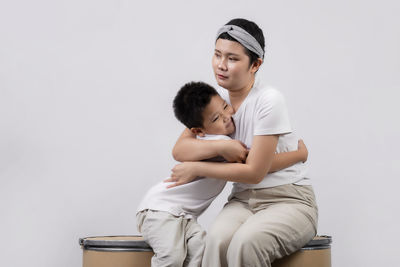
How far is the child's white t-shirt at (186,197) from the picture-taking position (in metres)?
2.49

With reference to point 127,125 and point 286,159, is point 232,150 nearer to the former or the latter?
point 286,159

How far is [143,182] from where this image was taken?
3586 mm

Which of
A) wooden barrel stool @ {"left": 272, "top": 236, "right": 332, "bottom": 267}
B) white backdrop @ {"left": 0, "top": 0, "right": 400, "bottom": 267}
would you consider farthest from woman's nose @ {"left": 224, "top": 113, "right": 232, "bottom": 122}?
white backdrop @ {"left": 0, "top": 0, "right": 400, "bottom": 267}

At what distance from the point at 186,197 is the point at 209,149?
21 cm

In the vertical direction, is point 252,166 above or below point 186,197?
above

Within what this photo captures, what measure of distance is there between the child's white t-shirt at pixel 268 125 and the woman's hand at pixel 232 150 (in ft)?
0.24

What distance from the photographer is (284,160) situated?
2498 millimetres

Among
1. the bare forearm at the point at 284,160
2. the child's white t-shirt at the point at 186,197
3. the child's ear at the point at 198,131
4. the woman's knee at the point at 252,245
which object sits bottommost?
the woman's knee at the point at 252,245

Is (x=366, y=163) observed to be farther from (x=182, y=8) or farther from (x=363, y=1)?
(x=182, y=8)

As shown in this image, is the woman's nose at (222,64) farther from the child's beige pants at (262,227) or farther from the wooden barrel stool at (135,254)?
the wooden barrel stool at (135,254)

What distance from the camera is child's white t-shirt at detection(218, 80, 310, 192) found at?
2.42 meters

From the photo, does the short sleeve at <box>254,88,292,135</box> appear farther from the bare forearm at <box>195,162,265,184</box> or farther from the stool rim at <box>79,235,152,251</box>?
the stool rim at <box>79,235,152,251</box>

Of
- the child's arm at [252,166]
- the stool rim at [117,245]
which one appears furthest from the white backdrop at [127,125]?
the child's arm at [252,166]

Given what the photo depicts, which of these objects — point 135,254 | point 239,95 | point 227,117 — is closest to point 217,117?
point 227,117
